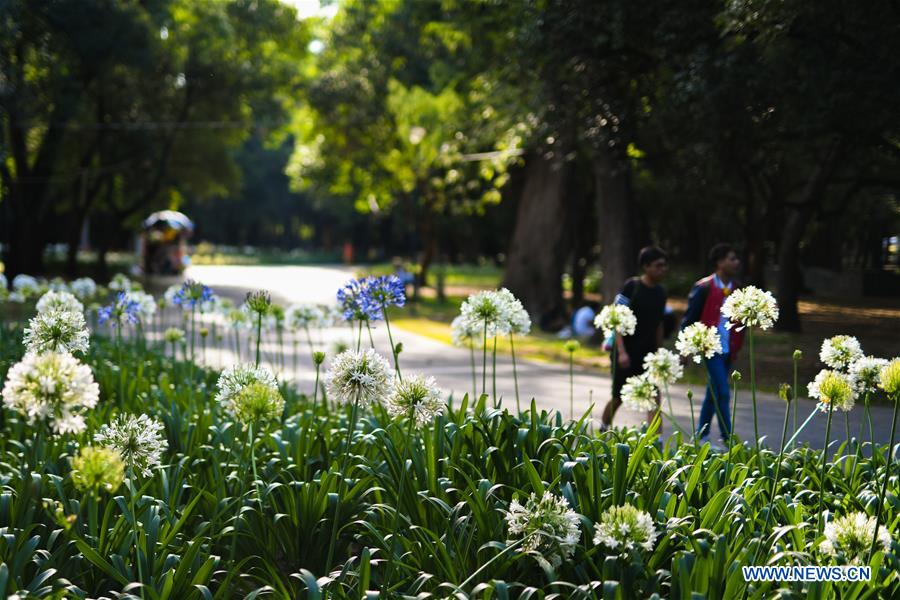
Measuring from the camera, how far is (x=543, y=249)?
24.2m

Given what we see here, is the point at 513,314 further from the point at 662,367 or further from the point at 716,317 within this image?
the point at 716,317

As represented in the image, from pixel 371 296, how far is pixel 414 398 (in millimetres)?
1721

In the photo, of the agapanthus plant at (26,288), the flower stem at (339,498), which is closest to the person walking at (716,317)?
the flower stem at (339,498)

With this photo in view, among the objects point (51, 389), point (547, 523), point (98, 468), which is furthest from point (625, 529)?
point (51, 389)

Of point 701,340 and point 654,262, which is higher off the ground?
point 654,262

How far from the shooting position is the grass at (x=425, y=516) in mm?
3627

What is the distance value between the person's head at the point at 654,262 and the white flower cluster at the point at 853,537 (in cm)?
460

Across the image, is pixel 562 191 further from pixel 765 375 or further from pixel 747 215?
pixel 765 375

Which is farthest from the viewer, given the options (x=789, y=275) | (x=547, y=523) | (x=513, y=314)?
(x=789, y=275)

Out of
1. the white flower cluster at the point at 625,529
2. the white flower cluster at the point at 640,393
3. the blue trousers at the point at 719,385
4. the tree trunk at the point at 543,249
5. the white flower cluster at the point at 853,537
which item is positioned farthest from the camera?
the tree trunk at the point at 543,249

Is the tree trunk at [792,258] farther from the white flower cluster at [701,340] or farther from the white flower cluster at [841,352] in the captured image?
the white flower cluster at [701,340]

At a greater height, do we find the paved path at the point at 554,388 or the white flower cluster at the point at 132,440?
the white flower cluster at the point at 132,440

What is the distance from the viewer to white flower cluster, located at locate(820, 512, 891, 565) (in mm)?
3453

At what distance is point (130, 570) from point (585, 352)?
46.4 ft
